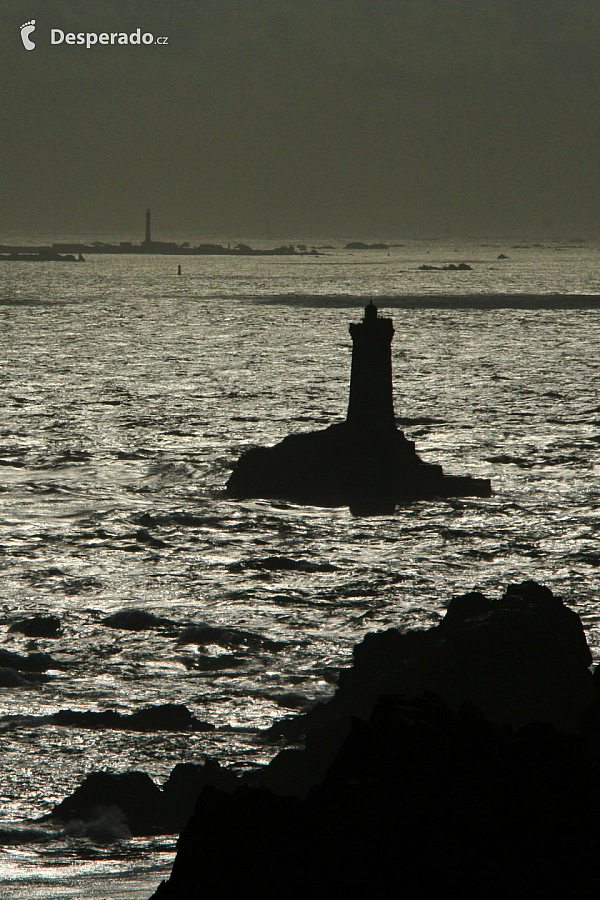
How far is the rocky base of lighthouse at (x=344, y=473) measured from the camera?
50562mm

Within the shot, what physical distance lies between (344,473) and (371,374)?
4.23m

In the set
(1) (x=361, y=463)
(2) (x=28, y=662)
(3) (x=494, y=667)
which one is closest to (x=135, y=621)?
(2) (x=28, y=662)

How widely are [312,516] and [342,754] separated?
116 feet

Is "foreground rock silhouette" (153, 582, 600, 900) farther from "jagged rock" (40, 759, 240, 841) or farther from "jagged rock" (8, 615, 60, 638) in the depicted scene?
"jagged rock" (8, 615, 60, 638)

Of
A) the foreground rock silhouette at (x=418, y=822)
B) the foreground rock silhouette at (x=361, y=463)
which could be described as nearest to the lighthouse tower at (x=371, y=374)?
the foreground rock silhouette at (x=361, y=463)

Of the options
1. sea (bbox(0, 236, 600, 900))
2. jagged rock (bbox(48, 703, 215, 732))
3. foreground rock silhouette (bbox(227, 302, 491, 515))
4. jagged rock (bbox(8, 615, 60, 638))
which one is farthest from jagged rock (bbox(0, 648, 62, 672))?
foreground rock silhouette (bbox(227, 302, 491, 515))

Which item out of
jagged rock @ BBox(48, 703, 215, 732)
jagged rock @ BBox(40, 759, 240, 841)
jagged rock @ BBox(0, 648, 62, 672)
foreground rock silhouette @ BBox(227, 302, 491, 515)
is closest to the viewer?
jagged rock @ BBox(40, 759, 240, 841)

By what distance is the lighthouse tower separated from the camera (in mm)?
49906

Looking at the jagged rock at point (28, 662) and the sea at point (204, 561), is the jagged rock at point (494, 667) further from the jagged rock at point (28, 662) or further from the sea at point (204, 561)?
the jagged rock at point (28, 662)

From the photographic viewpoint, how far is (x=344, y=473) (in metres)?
50.7

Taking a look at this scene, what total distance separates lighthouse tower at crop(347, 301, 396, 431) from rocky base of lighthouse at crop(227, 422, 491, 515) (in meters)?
0.57

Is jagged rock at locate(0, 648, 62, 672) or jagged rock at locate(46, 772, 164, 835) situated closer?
jagged rock at locate(46, 772, 164, 835)

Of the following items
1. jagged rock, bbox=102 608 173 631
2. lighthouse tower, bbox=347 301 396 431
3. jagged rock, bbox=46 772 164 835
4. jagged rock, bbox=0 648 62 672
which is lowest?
jagged rock, bbox=46 772 164 835

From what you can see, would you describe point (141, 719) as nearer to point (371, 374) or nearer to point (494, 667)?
point (494, 667)
